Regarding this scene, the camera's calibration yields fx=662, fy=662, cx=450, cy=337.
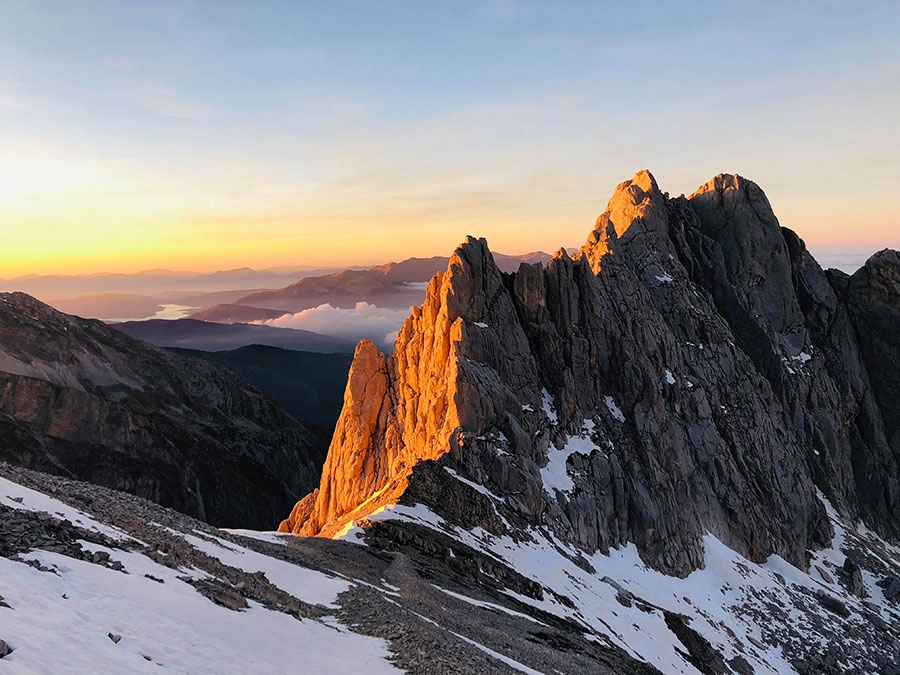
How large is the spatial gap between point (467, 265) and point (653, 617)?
4484cm

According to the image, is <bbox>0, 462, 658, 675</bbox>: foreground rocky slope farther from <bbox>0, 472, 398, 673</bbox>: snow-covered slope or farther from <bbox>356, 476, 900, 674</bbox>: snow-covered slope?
<bbox>356, 476, 900, 674</bbox>: snow-covered slope

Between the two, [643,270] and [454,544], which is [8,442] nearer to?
[454,544]

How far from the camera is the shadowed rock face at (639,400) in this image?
70.0 metres

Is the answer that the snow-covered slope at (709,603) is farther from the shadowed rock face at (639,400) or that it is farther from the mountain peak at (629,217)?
the mountain peak at (629,217)

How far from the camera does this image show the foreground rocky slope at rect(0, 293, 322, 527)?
407ft

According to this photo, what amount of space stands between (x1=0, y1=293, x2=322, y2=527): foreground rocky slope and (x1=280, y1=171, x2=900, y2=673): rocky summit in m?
51.8

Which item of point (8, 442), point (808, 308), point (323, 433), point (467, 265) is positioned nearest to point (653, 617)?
point (467, 265)

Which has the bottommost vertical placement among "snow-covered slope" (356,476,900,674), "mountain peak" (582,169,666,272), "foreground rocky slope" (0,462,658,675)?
"snow-covered slope" (356,476,900,674)

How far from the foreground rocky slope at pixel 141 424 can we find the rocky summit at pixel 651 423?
Answer: 51835mm

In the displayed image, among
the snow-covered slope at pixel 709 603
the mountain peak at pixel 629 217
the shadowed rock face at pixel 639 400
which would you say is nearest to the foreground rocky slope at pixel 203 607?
the snow-covered slope at pixel 709 603

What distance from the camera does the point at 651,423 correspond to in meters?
86.2

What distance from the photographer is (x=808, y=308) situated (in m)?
133

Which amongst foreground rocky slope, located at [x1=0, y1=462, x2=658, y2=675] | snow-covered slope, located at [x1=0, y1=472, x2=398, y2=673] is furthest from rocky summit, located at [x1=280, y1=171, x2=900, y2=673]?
snow-covered slope, located at [x1=0, y1=472, x2=398, y2=673]

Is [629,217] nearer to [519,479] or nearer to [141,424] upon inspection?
[519,479]
